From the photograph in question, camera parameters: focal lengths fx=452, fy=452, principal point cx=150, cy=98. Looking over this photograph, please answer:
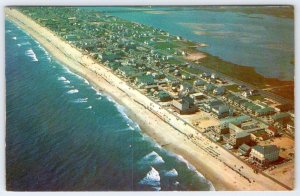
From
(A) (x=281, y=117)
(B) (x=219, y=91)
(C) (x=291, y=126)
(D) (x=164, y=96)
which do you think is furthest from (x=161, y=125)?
(C) (x=291, y=126)

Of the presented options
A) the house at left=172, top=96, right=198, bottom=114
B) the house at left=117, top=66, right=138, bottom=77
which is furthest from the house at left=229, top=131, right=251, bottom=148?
the house at left=117, top=66, right=138, bottom=77

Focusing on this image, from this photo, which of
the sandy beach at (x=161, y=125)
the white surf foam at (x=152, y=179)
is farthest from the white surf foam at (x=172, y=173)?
the sandy beach at (x=161, y=125)

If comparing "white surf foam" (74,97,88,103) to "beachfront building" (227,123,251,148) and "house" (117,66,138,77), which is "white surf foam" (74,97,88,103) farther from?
"beachfront building" (227,123,251,148)

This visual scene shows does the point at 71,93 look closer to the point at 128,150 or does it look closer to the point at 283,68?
the point at 128,150

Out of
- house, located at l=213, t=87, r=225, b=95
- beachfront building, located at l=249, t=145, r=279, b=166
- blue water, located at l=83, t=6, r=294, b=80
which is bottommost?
beachfront building, located at l=249, t=145, r=279, b=166
